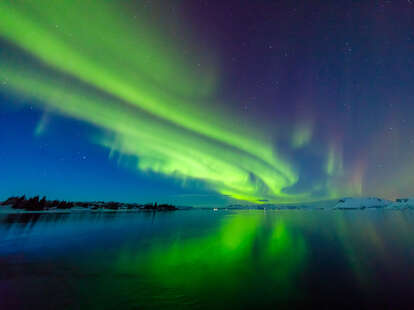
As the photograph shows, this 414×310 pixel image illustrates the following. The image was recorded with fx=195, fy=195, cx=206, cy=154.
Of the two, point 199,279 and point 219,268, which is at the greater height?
point 219,268

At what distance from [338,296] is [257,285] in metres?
4.90

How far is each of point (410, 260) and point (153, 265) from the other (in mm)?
26326

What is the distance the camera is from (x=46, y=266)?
55.6 ft

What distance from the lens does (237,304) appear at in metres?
10.8

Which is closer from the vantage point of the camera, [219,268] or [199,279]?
[199,279]

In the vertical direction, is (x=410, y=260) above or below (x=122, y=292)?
above

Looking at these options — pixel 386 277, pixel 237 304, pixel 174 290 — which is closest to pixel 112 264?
pixel 174 290

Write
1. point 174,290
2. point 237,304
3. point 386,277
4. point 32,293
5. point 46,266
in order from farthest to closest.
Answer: point 46,266, point 386,277, point 174,290, point 32,293, point 237,304

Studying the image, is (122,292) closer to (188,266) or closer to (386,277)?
(188,266)

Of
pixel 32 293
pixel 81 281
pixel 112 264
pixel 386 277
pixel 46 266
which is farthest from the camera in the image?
pixel 112 264

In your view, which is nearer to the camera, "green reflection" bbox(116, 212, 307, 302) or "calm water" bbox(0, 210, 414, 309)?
"calm water" bbox(0, 210, 414, 309)

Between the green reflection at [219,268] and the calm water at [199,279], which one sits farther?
the green reflection at [219,268]

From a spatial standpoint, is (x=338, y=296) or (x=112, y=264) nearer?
(x=338, y=296)

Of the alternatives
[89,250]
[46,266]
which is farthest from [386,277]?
[89,250]
